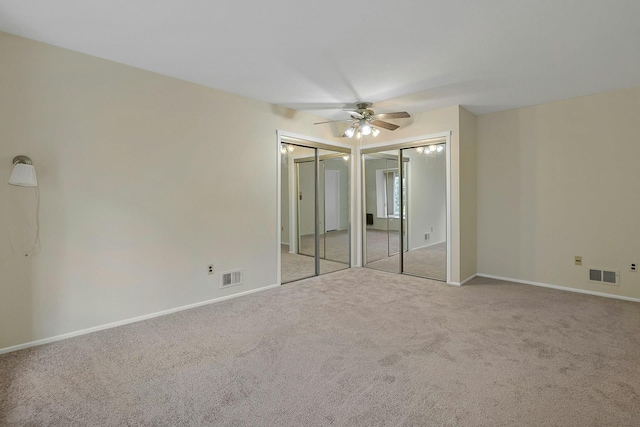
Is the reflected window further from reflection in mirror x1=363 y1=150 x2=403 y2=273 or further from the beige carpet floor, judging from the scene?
the beige carpet floor

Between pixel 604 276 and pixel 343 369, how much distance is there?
149 inches

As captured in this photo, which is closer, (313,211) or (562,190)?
(562,190)

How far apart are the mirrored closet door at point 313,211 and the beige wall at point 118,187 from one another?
685 millimetres

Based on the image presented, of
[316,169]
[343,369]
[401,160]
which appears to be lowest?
[343,369]

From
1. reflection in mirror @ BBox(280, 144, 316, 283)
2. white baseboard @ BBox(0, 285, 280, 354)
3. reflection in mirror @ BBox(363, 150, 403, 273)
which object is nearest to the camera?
white baseboard @ BBox(0, 285, 280, 354)

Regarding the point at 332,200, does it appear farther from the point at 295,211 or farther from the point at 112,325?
the point at 112,325

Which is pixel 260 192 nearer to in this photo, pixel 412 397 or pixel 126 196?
pixel 126 196

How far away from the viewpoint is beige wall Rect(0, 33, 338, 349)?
265 centimetres

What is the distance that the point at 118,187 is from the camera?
3090 millimetres

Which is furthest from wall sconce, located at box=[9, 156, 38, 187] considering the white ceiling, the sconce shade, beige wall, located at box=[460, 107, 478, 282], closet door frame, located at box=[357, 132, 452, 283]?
beige wall, located at box=[460, 107, 478, 282]

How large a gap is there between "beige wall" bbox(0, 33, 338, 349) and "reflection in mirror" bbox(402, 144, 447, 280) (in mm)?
2504

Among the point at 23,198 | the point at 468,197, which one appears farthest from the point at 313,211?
the point at 23,198

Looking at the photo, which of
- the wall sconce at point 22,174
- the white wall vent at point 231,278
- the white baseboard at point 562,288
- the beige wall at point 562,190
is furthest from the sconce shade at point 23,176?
the white baseboard at point 562,288

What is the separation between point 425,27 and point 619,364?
292 centimetres
